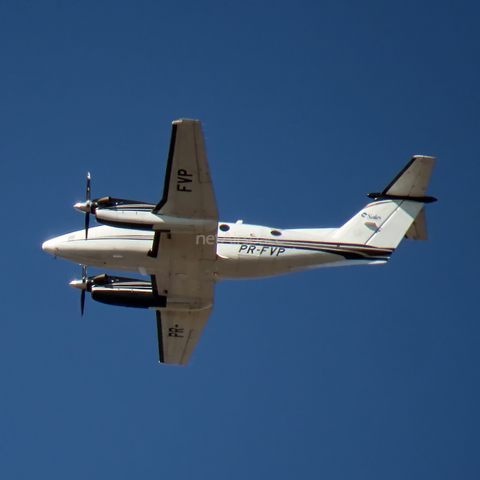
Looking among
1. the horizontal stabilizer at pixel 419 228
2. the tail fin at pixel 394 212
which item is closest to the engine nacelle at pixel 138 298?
the tail fin at pixel 394 212

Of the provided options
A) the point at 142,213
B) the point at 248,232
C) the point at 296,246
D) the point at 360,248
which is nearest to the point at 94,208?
the point at 142,213

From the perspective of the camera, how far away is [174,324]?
3042 centimetres

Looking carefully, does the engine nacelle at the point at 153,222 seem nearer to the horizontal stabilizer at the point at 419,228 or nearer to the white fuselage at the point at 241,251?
the white fuselage at the point at 241,251

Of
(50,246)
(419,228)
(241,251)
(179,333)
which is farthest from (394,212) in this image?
(50,246)

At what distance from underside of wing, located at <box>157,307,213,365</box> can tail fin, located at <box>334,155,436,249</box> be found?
7102mm

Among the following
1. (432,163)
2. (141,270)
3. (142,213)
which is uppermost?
(432,163)

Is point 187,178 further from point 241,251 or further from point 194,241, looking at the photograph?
point 241,251

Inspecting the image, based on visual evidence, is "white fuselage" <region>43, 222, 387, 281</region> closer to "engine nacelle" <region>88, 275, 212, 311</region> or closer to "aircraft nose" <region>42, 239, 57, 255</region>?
"aircraft nose" <region>42, 239, 57, 255</region>

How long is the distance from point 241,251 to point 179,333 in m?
6.19

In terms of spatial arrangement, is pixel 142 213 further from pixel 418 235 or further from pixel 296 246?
pixel 418 235

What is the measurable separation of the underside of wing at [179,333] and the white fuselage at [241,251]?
11.8ft

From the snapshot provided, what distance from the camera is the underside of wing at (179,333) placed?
99.1ft

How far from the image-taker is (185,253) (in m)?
26.4

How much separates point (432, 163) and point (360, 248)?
483 cm
